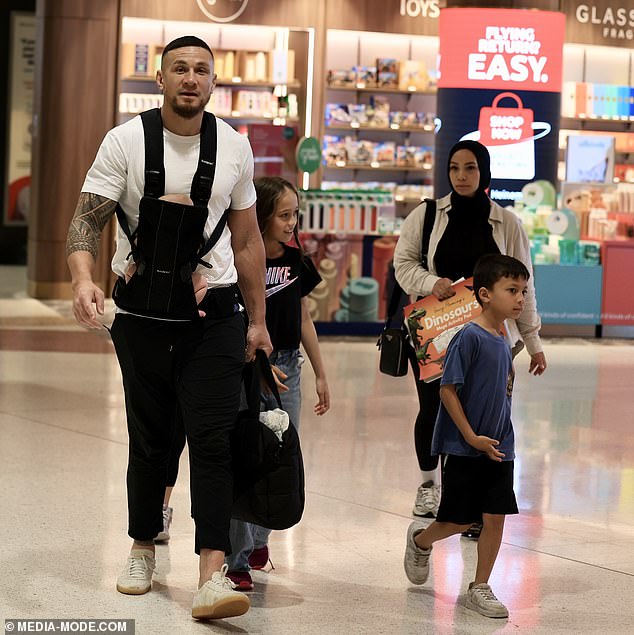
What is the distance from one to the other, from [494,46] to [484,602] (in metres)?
8.27

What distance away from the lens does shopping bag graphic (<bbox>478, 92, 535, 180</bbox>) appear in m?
11.5

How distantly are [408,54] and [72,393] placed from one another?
769 cm

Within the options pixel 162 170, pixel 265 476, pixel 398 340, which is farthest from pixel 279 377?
pixel 398 340

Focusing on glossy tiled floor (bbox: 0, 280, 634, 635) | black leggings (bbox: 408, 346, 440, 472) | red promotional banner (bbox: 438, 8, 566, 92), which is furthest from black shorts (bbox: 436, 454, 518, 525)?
red promotional banner (bbox: 438, 8, 566, 92)

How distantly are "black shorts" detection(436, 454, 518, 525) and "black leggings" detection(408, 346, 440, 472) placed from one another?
0.96 metres

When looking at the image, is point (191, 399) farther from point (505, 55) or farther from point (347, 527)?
point (505, 55)

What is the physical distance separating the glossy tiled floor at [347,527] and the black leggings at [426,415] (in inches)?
9.2

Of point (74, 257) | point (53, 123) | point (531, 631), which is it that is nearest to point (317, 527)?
point (531, 631)

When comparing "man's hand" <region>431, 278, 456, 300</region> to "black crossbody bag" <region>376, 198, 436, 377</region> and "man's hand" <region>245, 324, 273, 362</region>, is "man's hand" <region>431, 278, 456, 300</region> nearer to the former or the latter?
"black crossbody bag" <region>376, 198, 436, 377</region>

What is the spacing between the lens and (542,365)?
16.2 ft

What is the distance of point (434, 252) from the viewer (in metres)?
5.01

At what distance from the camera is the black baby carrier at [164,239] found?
3559mm

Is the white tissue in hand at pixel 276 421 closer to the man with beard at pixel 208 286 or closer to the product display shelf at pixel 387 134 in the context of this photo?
the man with beard at pixel 208 286

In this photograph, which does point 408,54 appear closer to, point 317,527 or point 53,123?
point 53,123
